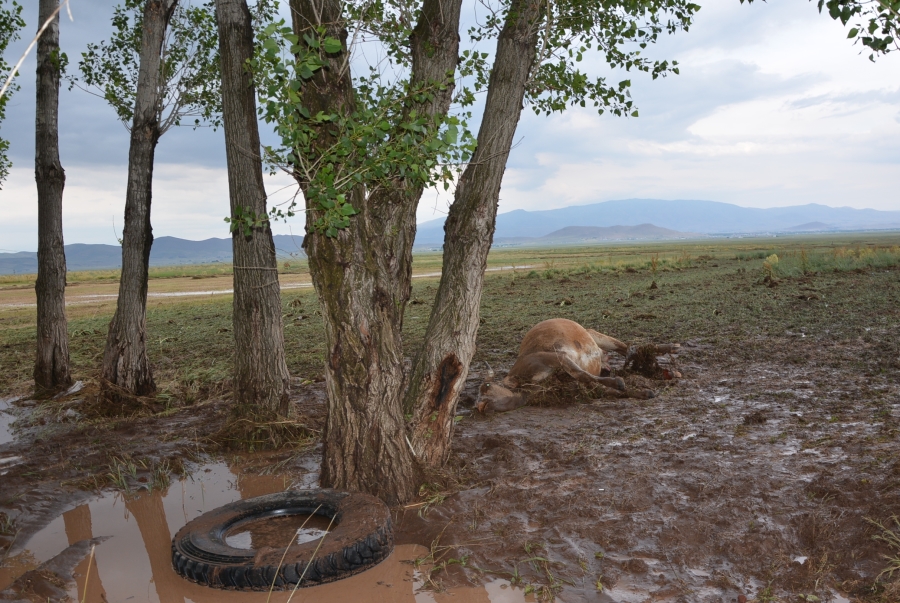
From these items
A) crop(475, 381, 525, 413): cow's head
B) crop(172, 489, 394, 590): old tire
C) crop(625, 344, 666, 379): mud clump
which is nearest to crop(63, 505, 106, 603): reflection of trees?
crop(172, 489, 394, 590): old tire

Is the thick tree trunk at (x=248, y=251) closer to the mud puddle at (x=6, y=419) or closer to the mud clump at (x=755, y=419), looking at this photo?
the mud puddle at (x=6, y=419)

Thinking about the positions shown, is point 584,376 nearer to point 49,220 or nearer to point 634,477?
point 634,477

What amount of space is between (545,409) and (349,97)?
4.61m

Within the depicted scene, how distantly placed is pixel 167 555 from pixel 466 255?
336 cm

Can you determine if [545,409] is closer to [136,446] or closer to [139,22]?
[136,446]

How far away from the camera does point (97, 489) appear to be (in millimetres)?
5992

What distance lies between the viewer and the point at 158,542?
497 cm

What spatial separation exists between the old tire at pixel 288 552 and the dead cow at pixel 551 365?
3.59m

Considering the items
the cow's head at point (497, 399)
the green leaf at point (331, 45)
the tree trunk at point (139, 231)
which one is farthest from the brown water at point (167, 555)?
the tree trunk at point (139, 231)

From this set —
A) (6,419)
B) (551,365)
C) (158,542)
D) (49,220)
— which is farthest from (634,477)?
(49,220)

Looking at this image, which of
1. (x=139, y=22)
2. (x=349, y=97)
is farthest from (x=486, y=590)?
(x=139, y=22)

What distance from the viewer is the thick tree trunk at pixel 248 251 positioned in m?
7.22

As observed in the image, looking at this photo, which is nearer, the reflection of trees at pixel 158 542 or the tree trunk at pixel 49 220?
the reflection of trees at pixel 158 542

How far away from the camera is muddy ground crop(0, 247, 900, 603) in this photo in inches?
165
